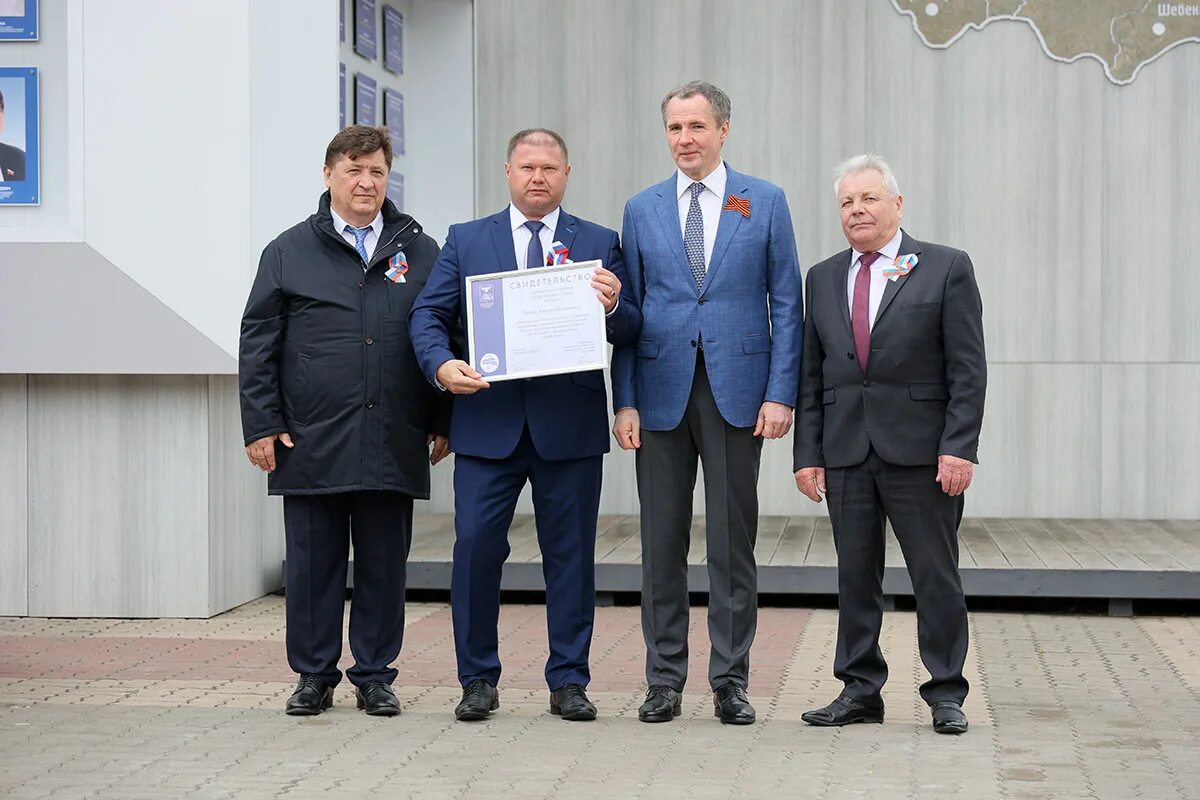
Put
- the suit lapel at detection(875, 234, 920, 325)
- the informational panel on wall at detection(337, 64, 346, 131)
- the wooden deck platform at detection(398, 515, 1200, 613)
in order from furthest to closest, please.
→ the informational panel on wall at detection(337, 64, 346, 131), the wooden deck platform at detection(398, 515, 1200, 613), the suit lapel at detection(875, 234, 920, 325)

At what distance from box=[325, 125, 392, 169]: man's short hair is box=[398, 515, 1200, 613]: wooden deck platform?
3.04 meters

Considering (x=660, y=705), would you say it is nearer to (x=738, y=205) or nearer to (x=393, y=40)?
(x=738, y=205)

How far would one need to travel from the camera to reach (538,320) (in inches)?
192

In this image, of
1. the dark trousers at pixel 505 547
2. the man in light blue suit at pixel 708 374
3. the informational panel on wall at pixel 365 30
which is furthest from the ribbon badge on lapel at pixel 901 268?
the informational panel on wall at pixel 365 30

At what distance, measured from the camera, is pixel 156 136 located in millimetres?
7133

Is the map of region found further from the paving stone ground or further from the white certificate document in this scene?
the white certificate document

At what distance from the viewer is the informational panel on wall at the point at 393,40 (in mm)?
9570

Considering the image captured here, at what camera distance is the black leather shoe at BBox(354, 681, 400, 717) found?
5.07 meters

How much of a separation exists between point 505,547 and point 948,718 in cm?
140

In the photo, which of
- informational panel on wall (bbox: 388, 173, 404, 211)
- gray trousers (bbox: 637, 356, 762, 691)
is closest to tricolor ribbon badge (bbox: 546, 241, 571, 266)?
gray trousers (bbox: 637, 356, 762, 691)

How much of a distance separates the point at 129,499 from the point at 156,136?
5.26ft

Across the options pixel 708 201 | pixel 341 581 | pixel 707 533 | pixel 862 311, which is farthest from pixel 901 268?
pixel 341 581

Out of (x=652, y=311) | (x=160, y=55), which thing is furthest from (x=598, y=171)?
(x=652, y=311)

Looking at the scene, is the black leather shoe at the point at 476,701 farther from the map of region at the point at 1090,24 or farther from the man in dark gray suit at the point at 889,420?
the map of region at the point at 1090,24
